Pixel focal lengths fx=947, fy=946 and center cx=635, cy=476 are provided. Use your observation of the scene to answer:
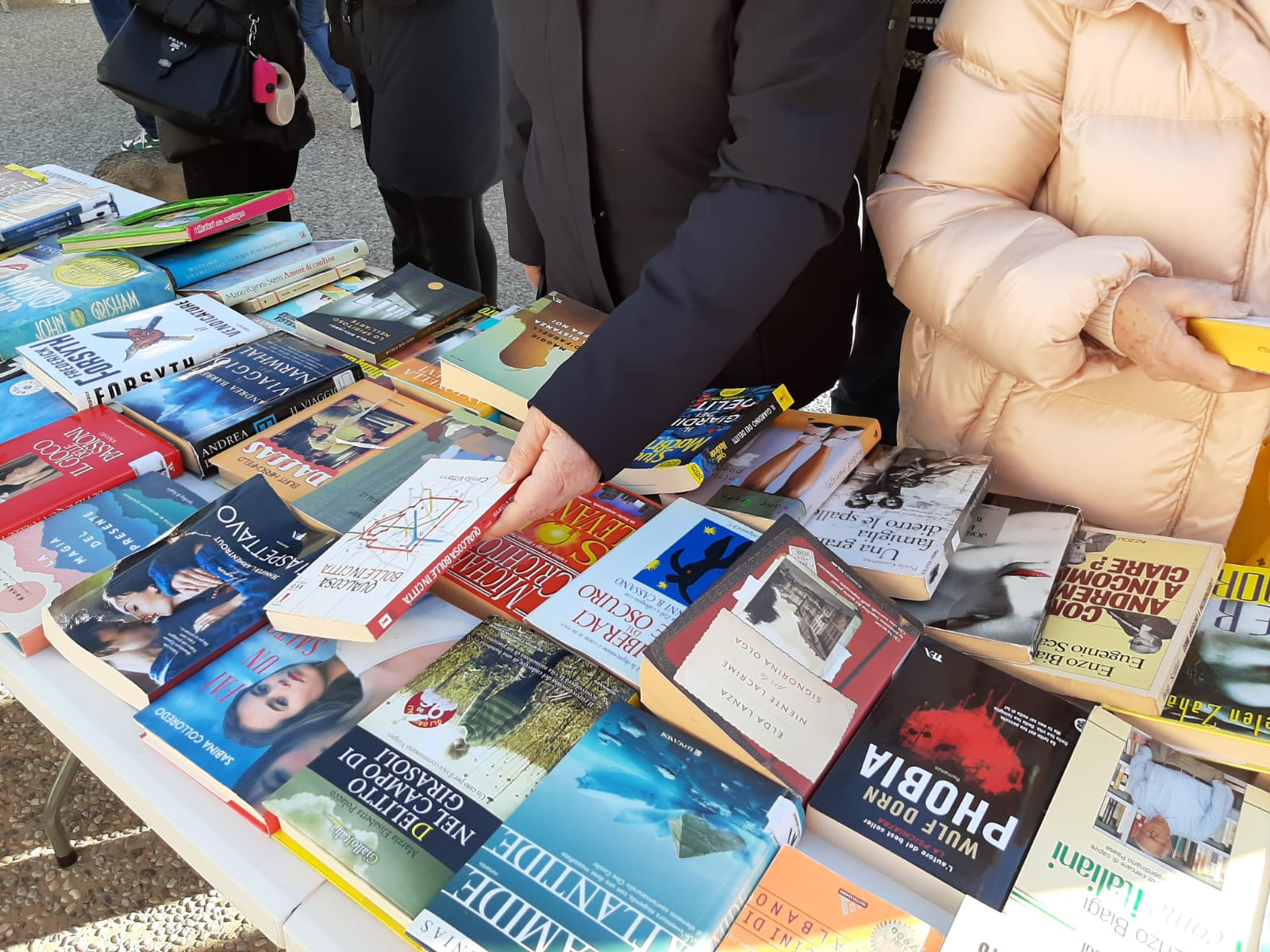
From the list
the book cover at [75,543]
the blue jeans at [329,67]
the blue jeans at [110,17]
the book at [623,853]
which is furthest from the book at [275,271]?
the blue jeans at [110,17]

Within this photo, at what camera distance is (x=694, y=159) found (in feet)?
3.83

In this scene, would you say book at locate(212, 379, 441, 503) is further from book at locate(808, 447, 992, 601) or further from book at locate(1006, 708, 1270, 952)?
book at locate(1006, 708, 1270, 952)

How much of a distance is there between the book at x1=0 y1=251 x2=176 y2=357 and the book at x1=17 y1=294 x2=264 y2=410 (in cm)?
3

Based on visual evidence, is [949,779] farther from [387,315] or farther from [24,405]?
[24,405]

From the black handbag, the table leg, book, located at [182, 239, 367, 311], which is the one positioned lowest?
the table leg

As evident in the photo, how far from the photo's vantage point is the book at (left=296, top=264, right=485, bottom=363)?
1.51 m

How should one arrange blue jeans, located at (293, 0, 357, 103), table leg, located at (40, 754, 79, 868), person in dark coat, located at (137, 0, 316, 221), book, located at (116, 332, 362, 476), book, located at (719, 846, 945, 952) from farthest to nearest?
blue jeans, located at (293, 0, 357, 103) → person in dark coat, located at (137, 0, 316, 221) → table leg, located at (40, 754, 79, 868) → book, located at (116, 332, 362, 476) → book, located at (719, 846, 945, 952)

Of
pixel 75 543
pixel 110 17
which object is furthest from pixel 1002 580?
pixel 110 17

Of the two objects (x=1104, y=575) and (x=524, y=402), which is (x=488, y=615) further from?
(x=1104, y=575)

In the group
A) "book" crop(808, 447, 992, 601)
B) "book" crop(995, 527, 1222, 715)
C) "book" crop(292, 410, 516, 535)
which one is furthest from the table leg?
"book" crop(995, 527, 1222, 715)

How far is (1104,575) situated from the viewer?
0.99 m

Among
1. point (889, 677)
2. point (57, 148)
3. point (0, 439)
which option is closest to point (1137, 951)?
point (889, 677)

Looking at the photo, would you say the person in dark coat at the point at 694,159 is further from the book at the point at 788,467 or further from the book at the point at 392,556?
the book at the point at 788,467

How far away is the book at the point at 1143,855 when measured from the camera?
2.31ft
